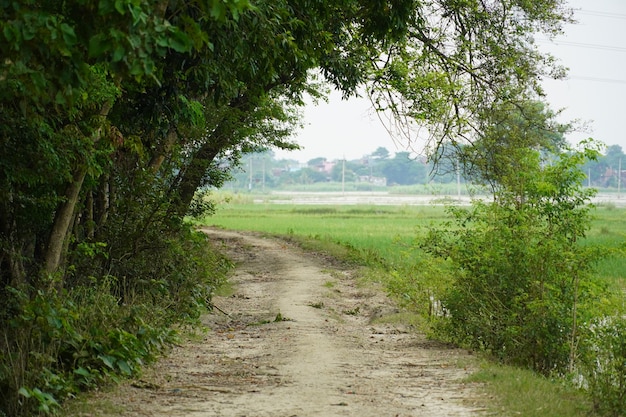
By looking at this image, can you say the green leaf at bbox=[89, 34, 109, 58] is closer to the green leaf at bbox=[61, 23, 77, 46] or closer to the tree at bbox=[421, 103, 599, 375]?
the green leaf at bbox=[61, 23, 77, 46]

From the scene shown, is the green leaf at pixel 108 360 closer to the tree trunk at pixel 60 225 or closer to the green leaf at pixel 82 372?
the green leaf at pixel 82 372

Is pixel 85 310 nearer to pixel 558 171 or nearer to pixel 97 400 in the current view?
pixel 97 400

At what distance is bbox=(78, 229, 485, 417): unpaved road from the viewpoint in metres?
7.55

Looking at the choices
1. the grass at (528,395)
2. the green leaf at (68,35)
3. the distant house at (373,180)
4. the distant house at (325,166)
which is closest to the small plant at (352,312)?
the grass at (528,395)

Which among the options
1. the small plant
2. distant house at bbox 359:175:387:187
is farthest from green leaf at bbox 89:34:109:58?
distant house at bbox 359:175:387:187

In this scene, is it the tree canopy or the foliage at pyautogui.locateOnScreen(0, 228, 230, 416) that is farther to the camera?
the foliage at pyautogui.locateOnScreen(0, 228, 230, 416)

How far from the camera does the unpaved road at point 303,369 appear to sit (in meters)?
7.55

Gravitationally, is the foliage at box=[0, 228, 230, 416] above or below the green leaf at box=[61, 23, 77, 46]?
below

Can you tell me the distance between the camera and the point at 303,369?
9.21 m

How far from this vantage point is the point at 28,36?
5.19 m

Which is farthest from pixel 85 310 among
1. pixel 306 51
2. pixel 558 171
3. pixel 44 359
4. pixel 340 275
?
pixel 340 275

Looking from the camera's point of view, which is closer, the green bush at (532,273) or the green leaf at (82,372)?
the green leaf at (82,372)

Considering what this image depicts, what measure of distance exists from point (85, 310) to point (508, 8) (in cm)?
1233

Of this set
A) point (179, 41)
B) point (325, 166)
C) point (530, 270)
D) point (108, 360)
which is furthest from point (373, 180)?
point (179, 41)
